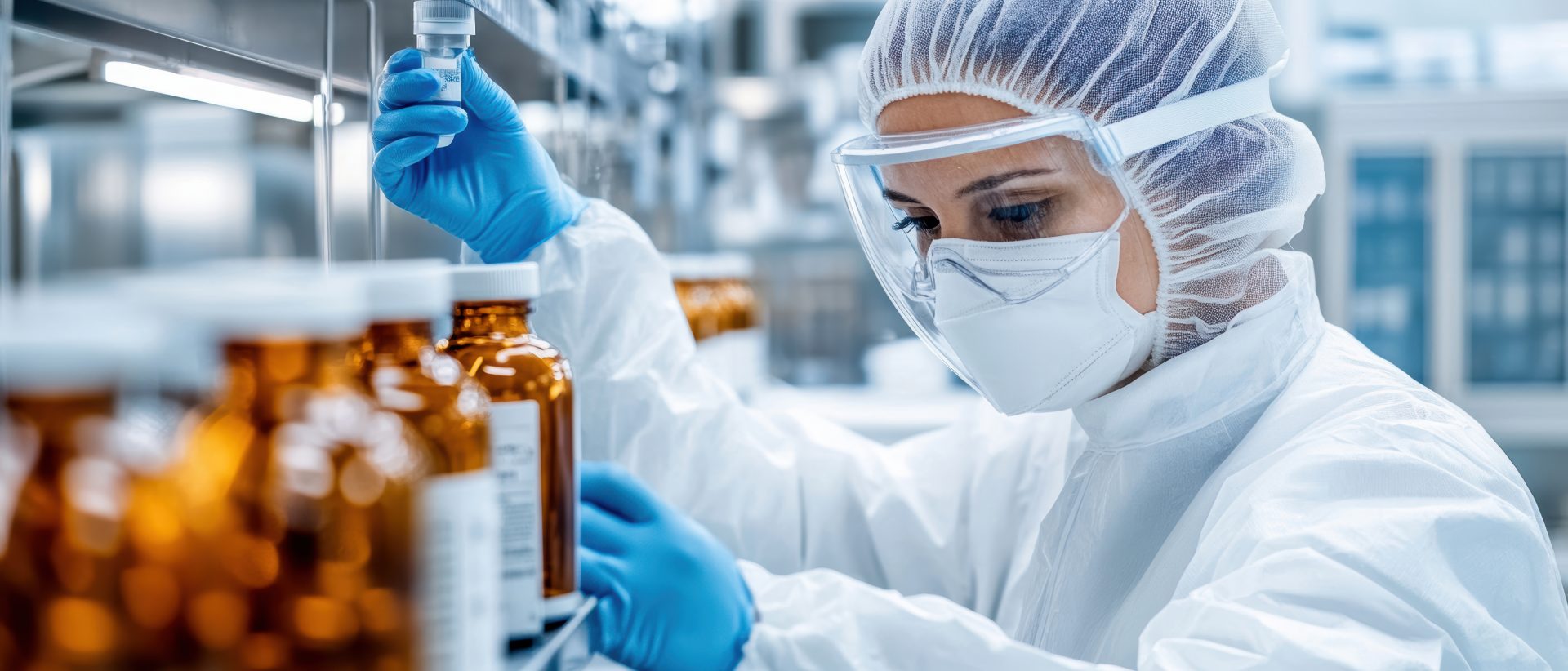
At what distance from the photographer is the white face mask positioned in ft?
3.49

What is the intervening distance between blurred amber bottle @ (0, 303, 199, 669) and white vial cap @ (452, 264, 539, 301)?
0.25 m

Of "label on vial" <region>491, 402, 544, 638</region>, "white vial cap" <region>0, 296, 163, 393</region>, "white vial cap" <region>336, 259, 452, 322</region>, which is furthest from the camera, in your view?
"label on vial" <region>491, 402, 544, 638</region>

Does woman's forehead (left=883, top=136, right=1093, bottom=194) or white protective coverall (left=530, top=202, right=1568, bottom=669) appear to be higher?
woman's forehead (left=883, top=136, right=1093, bottom=194)

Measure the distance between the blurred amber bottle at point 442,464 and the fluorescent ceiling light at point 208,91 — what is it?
0.33 metres

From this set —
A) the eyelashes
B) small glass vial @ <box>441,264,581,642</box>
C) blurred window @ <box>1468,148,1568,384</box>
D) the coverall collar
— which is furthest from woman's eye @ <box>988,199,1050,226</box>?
blurred window @ <box>1468,148,1568,384</box>

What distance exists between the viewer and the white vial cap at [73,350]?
0.34 metres

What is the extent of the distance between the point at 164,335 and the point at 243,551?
79 mm

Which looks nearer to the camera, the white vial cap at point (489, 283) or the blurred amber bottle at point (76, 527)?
the blurred amber bottle at point (76, 527)

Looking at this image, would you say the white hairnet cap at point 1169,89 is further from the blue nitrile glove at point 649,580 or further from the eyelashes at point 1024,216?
the blue nitrile glove at point 649,580

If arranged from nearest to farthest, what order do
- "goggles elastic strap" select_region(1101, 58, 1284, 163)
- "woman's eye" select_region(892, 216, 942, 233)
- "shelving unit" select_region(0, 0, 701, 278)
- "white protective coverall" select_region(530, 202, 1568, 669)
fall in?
"shelving unit" select_region(0, 0, 701, 278)
"white protective coverall" select_region(530, 202, 1568, 669)
"goggles elastic strap" select_region(1101, 58, 1284, 163)
"woman's eye" select_region(892, 216, 942, 233)

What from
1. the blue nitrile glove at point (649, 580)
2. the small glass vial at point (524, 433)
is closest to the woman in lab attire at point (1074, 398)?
the blue nitrile glove at point (649, 580)

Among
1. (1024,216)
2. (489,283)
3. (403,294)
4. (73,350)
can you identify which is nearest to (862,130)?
(1024,216)

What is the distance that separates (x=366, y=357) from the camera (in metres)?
0.50

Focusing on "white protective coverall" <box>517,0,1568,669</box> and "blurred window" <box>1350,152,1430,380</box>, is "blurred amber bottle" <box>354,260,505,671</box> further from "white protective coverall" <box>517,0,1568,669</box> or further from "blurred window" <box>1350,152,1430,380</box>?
"blurred window" <box>1350,152,1430,380</box>
